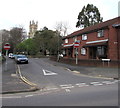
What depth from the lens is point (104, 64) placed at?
19.7m

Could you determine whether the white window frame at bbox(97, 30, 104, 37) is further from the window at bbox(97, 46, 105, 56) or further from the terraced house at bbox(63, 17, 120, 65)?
the window at bbox(97, 46, 105, 56)

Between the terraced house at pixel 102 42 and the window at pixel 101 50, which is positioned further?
the window at pixel 101 50

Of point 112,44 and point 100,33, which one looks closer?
point 112,44

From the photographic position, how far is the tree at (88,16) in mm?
58000

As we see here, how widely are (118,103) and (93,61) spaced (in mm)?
14939

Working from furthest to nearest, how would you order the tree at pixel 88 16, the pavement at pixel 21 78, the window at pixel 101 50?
the tree at pixel 88 16 → the window at pixel 101 50 → the pavement at pixel 21 78

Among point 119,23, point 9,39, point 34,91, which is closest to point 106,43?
point 119,23

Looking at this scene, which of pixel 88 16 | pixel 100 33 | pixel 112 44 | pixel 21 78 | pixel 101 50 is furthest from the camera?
pixel 88 16

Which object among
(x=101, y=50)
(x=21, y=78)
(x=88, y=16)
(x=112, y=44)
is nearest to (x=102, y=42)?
(x=101, y=50)

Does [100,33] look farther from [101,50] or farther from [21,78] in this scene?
[21,78]

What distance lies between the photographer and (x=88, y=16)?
59156mm

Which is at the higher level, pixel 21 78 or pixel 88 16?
pixel 88 16

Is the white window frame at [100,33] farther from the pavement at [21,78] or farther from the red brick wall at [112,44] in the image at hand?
the pavement at [21,78]

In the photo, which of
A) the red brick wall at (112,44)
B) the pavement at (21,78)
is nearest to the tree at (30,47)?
the red brick wall at (112,44)
